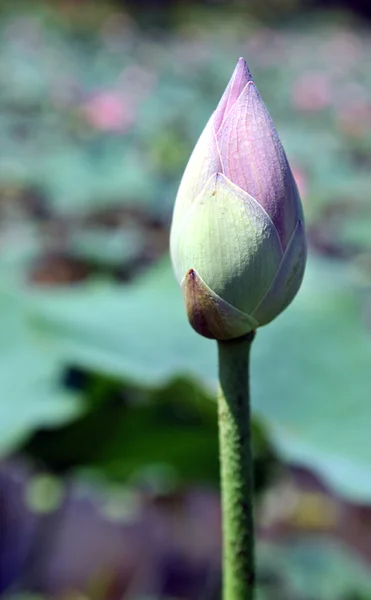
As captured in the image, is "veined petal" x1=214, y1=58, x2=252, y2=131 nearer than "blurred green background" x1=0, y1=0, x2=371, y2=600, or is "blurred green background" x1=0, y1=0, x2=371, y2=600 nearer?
"veined petal" x1=214, y1=58, x2=252, y2=131

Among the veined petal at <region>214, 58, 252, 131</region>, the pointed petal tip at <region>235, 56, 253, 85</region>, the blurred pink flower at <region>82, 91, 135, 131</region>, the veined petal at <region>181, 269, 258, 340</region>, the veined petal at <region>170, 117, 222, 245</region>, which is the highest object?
the blurred pink flower at <region>82, 91, 135, 131</region>

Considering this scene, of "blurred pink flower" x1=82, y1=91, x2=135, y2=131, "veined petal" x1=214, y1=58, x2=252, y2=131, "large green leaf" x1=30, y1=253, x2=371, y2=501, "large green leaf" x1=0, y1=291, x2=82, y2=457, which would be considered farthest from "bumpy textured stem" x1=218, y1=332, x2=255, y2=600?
"blurred pink flower" x1=82, y1=91, x2=135, y2=131

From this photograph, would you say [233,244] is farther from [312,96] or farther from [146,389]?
[312,96]

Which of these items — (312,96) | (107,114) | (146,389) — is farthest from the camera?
(312,96)

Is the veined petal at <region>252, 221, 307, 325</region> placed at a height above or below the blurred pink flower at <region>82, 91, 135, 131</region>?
below

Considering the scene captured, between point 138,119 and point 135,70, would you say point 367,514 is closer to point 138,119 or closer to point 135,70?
point 138,119

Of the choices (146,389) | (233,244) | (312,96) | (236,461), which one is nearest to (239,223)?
(233,244)

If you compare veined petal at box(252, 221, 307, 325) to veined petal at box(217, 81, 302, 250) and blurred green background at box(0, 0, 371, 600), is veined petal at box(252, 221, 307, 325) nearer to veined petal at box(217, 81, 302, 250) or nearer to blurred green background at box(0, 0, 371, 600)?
veined petal at box(217, 81, 302, 250)
